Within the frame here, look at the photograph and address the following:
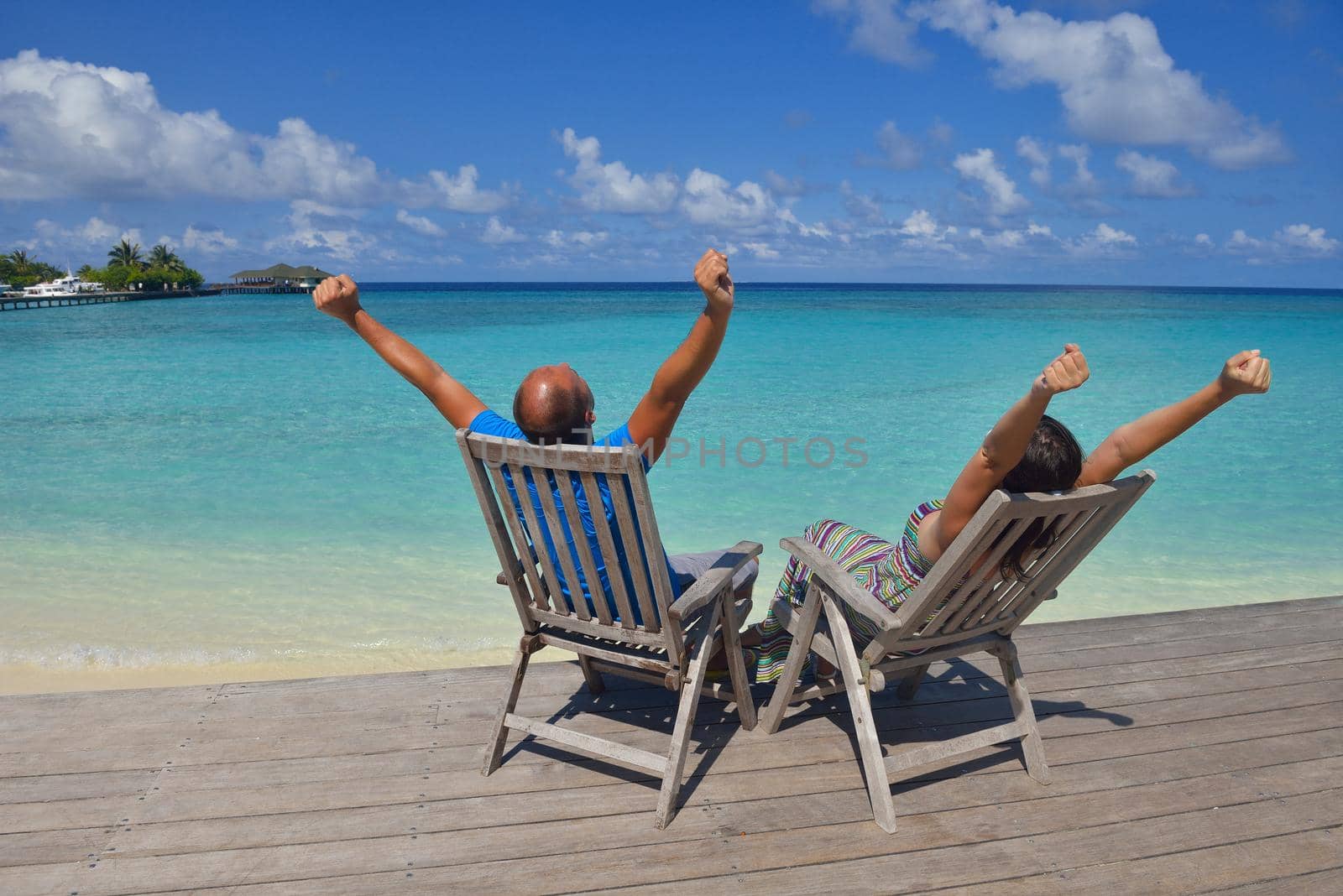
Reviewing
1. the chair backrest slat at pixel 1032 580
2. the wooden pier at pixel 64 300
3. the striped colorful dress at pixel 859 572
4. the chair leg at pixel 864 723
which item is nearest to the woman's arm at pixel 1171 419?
the chair backrest slat at pixel 1032 580

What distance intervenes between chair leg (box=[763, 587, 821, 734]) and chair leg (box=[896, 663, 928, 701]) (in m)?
0.54

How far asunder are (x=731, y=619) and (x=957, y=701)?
1.05 m

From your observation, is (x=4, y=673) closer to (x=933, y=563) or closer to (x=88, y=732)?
(x=88, y=732)

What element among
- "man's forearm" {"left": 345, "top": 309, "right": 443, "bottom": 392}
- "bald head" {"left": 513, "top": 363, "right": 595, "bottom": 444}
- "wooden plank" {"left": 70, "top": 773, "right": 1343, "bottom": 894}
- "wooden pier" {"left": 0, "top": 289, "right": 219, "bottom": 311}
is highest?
"man's forearm" {"left": 345, "top": 309, "right": 443, "bottom": 392}

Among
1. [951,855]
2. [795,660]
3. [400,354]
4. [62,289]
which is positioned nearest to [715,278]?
[400,354]

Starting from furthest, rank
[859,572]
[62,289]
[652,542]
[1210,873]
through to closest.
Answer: [62,289] < [859,572] < [652,542] < [1210,873]

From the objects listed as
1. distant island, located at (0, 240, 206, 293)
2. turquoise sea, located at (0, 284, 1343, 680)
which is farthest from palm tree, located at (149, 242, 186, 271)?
turquoise sea, located at (0, 284, 1343, 680)

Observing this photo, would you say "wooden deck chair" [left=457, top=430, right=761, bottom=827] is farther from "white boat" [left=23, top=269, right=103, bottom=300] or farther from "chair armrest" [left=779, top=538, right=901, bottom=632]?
"white boat" [left=23, top=269, right=103, bottom=300]

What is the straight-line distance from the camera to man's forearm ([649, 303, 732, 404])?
2.15m

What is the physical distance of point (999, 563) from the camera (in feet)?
8.17

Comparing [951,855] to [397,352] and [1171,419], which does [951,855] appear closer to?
[1171,419]

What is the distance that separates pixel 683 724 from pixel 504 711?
23.4 inches

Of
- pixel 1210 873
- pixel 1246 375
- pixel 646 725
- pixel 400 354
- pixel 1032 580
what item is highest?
pixel 1246 375

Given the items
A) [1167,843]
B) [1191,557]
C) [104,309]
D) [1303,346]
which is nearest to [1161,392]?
[1191,557]
